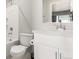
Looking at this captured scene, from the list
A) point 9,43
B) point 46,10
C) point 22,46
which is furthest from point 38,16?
point 9,43

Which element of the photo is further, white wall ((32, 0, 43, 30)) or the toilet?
white wall ((32, 0, 43, 30))

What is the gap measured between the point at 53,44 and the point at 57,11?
34.0 inches

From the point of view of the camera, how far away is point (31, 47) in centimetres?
287

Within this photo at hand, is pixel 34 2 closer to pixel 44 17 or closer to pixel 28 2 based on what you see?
pixel 28 2

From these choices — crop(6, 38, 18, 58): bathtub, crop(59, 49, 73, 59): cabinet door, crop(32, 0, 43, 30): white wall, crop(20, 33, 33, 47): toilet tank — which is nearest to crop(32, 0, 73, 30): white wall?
crop(32, 0, 43, 30): white wall

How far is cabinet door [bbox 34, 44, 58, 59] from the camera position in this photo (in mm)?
1832

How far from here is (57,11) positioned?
237 cm

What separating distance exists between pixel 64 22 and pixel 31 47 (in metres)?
1.20

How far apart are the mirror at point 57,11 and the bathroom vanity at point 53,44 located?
20.1 inches

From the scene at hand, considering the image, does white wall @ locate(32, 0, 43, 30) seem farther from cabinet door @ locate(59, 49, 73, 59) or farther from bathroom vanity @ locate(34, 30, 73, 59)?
cabinet door @ locate(59, 49, 73, 59)

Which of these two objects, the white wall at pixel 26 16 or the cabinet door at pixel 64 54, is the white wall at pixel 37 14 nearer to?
the white wall at pixel 26 16

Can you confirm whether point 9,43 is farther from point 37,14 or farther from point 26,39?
point 37,14
